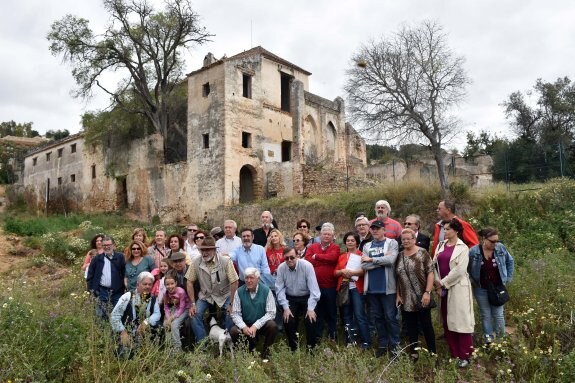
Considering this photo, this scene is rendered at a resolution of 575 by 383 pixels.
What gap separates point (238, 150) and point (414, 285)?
55.5 ft

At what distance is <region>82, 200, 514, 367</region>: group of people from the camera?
5.45 meters

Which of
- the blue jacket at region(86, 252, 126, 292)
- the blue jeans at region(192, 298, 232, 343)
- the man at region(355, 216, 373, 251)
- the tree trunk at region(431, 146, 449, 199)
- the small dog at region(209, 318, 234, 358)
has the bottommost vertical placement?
the small dog at region(209, 318, 234, 358)

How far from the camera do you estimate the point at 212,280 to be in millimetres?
6230

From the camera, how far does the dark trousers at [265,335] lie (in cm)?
582

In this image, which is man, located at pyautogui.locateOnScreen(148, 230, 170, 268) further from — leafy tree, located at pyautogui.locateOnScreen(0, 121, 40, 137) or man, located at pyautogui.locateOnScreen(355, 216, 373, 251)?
leafy tree, located at pyautogui.locateOnScreen(0, 121, 40, 137)

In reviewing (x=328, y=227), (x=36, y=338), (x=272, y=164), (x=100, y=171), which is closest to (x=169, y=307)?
(x=36, y=338)

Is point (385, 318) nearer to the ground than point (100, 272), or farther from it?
nearer to the ground

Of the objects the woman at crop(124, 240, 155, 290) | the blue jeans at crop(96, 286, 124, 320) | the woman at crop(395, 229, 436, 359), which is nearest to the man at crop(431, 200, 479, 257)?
the woman at crop(395, 229, 436, 359)

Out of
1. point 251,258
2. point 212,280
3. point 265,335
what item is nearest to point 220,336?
point 265,335

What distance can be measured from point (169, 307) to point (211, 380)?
1748 mm

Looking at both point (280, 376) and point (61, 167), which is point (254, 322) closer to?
point (280, 376)

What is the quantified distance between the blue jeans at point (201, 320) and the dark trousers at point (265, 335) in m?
0.22

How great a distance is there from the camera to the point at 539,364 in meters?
5.12

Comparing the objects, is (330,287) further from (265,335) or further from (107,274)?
(107,274)
